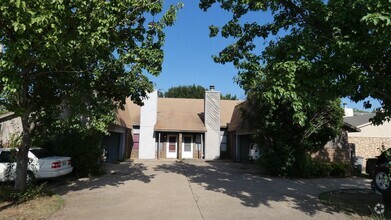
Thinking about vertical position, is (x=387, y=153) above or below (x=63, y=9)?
below

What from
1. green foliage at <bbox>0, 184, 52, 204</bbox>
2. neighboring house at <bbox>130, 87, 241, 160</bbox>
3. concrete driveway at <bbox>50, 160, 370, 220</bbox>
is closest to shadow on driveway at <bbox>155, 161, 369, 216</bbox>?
concrete driveway at <bbox>50, 160, 370, 220</bbox>

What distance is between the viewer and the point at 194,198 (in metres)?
11.6

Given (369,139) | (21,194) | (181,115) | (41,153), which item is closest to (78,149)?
(41,153)

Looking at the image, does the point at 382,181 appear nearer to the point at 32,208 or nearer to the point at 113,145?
the point at 32,208

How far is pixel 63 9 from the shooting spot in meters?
8.02

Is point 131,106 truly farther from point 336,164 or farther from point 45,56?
point 45,56

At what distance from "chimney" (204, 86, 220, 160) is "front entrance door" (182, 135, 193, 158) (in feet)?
5.22

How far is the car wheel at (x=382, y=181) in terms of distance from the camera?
993 centimetres

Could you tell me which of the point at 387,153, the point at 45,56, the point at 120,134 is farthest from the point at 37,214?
the point at 120,134

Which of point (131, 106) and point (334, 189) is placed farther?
point (131, 106)

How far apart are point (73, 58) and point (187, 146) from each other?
898 inches

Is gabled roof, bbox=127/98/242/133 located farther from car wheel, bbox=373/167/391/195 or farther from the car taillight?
car wheel, bbox=373/167/391/195

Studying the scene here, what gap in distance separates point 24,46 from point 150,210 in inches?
201

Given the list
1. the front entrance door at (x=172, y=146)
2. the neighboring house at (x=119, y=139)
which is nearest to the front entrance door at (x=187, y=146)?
the front entrance door at (x=172, y=146)
